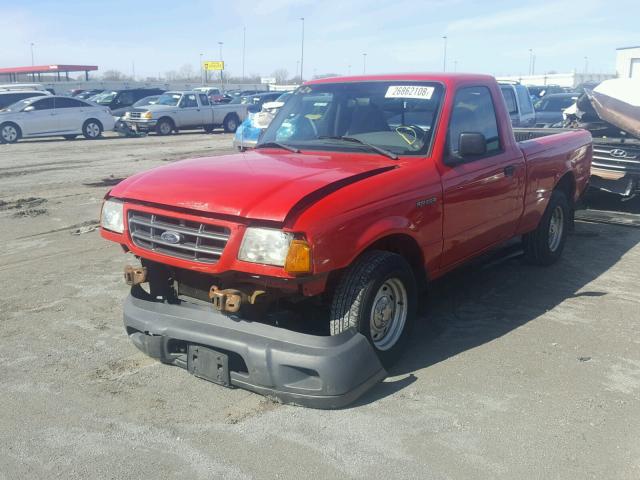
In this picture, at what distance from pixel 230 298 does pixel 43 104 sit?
20900 millimetres

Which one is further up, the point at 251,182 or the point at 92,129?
the point at 251,182

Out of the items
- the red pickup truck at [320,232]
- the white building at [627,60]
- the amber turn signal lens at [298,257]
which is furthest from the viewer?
the white building at [627,60]

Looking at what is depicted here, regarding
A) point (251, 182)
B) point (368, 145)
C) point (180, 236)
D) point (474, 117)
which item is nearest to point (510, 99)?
point (474, 117)

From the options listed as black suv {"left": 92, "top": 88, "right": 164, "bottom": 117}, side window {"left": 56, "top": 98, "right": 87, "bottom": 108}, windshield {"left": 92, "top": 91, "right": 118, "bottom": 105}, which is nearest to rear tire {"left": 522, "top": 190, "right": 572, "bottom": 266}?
side window {"left": 56, "top": 98, "right": 87, "bottom": 108}

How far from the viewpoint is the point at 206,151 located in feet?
60.2

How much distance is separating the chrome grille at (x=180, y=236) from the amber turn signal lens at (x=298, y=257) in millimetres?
394

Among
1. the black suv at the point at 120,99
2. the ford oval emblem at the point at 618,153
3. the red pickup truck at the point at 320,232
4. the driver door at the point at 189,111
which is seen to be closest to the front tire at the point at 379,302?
the red pickup truck at the point at 320,232

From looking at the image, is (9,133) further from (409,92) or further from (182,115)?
(409,92)

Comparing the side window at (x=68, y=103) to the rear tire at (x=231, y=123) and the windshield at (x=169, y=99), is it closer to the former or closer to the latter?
the windshield at (x=169, y=99)

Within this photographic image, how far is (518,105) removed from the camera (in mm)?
12852

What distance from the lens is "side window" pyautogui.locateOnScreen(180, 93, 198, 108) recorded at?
2570cm

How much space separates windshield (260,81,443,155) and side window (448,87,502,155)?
0.20 meters

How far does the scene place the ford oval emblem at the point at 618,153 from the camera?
A: 912cm

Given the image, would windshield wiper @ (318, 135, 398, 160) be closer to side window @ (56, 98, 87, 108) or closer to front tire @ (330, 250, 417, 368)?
front tire @ (330, 250, 417, 368)
